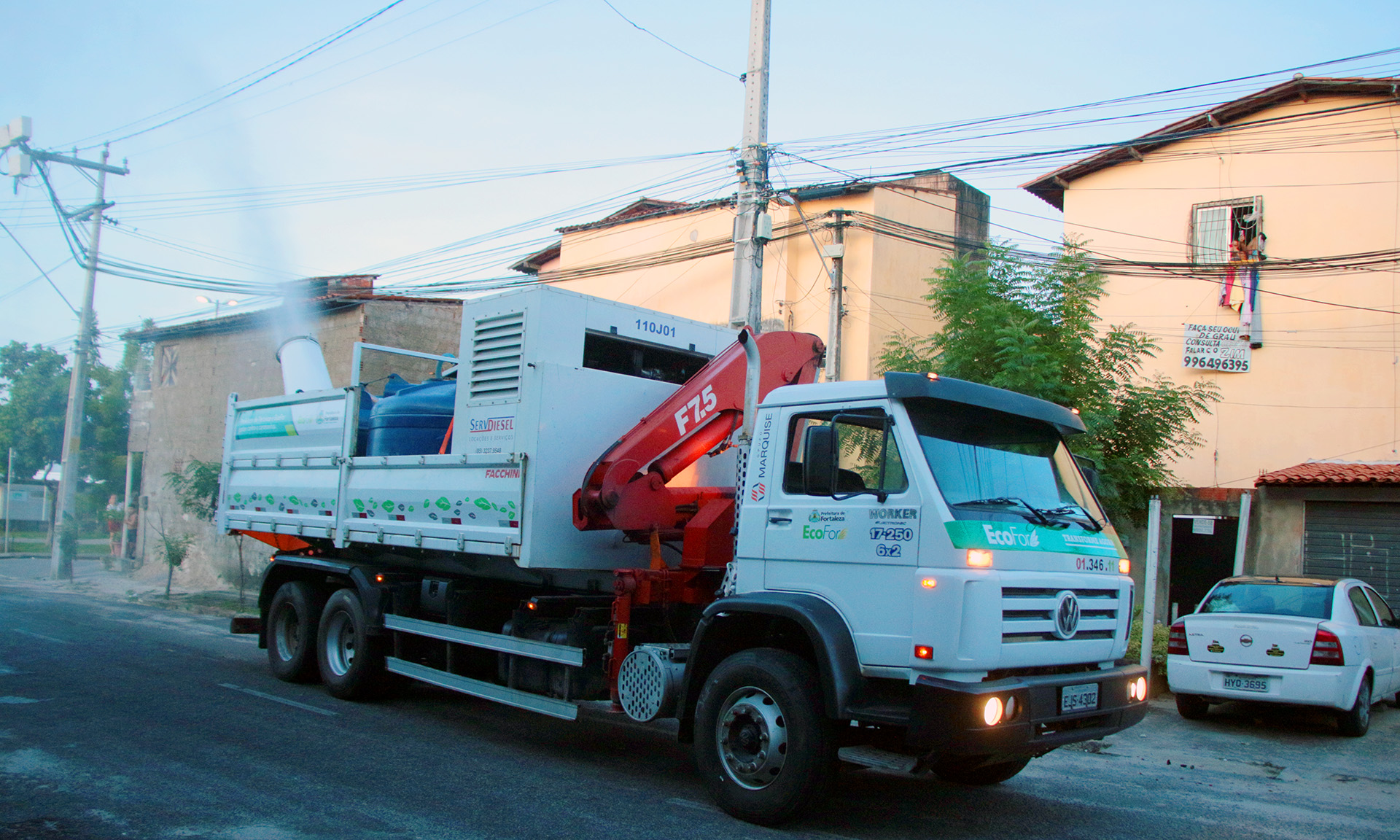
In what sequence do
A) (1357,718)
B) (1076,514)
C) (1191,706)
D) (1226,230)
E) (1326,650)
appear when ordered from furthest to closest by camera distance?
(1226,230), (1191,706), (1357,718), (1326,650), (1076,514)

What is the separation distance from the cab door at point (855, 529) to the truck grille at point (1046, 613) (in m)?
0.51

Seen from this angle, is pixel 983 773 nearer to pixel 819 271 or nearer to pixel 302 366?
pixel 302 366

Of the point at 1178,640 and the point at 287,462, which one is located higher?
the point at 287,462

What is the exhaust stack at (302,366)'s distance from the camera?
11609mm

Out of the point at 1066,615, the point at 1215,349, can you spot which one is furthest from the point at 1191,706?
the point at 1215,349

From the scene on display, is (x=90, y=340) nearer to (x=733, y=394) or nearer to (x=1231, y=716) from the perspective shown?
(x=733, y=394)

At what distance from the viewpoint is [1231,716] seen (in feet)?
33.9

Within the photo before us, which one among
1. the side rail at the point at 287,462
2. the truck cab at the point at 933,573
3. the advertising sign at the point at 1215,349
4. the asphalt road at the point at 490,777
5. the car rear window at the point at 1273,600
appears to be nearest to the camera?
the truck cab at the point at 933,573

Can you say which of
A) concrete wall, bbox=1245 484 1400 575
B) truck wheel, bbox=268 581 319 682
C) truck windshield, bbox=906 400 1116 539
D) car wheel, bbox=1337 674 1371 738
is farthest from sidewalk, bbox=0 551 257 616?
Answer: concrete wall, bbox=1245 484 1400 575

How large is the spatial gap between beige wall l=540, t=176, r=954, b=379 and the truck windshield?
13751 millimetres

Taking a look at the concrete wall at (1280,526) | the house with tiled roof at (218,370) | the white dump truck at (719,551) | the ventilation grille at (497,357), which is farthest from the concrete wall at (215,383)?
the concrete wall at (1280,526)

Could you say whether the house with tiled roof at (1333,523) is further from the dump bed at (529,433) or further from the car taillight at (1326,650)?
the dump bed at (529,433)

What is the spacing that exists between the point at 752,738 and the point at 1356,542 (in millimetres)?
13425

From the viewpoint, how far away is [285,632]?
399 inches
